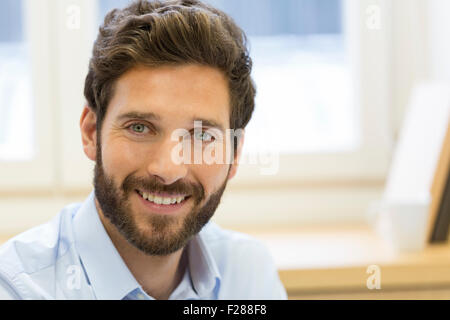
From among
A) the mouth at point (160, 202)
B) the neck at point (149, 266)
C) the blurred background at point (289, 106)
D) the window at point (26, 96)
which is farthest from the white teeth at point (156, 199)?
the window at point (26, 96)

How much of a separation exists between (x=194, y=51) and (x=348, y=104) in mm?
778

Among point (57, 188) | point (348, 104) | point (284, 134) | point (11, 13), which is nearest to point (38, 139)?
point (57, 188)

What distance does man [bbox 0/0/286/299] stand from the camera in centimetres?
89

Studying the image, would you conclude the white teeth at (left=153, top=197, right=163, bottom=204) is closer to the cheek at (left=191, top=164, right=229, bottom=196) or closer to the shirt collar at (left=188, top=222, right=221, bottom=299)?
the cheek at (left=191, top=164, right=229, bottom=196)

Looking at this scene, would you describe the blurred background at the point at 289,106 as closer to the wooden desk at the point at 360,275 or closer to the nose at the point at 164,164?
the wooden desk at the point at 360,275

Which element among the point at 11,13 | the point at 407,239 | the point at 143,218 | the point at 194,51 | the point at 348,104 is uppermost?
the point at 11,13

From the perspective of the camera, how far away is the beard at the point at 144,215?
92cm

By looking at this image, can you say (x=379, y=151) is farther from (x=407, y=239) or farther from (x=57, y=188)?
(x=57, y=188)

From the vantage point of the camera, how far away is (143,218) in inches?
36.8

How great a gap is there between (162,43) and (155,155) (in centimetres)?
17

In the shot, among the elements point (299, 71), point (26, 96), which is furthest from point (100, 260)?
point (299, 71)

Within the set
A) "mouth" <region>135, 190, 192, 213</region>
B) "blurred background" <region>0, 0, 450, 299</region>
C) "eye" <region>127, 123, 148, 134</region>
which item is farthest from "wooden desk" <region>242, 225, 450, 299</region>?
"eye" <region>127, 123, 148, 134</region>

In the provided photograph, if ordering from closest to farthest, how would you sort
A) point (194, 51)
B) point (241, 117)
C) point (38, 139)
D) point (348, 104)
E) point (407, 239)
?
point (194, 51) → point (241, 117) → point (407, 239) → point (38, 139) → point (348, 104)

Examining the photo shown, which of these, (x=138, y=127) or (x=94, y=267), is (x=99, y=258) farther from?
(x=138, y=127)
